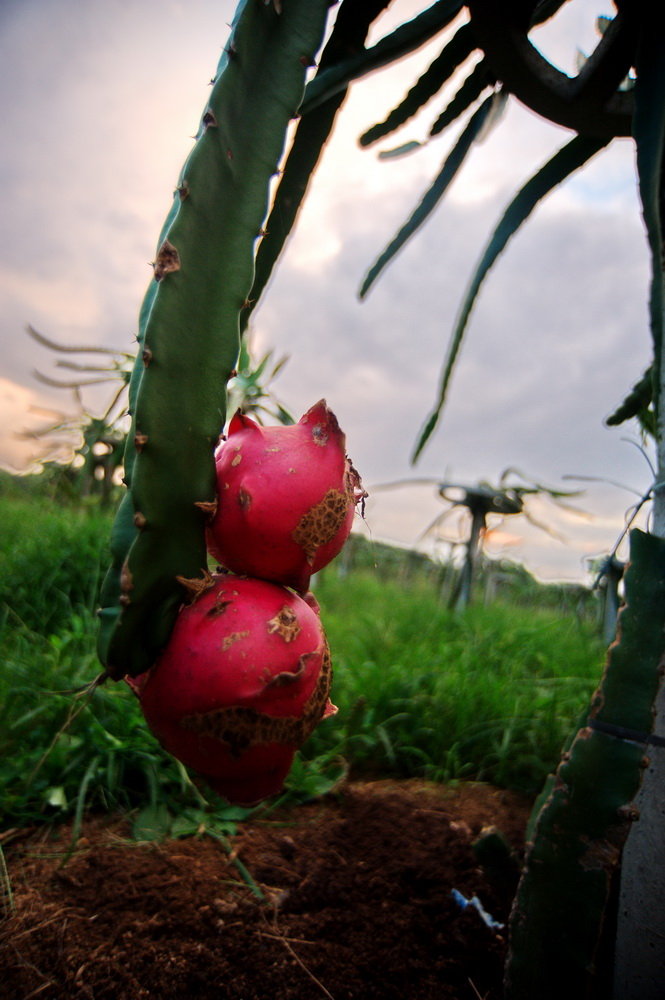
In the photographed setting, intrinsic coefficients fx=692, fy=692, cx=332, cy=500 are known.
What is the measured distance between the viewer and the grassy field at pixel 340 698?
5.61 ft

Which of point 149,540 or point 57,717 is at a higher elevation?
point 149,540

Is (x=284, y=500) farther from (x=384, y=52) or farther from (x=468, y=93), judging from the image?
(x=468, y=93)

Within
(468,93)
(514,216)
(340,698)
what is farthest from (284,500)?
(340,698)

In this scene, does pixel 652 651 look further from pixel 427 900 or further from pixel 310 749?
pixel 310 749

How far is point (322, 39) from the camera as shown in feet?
2.65

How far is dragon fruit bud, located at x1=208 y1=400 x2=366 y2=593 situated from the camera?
65cm

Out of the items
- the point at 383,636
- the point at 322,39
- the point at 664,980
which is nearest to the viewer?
the point at 322,39

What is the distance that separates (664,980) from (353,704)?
1.45 m

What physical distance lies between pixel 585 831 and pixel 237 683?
53 centimetres

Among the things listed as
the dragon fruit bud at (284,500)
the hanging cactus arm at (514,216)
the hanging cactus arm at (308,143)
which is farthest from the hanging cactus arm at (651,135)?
the dragon fruit bud at (284,500)

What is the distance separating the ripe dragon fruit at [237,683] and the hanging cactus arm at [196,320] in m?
0.04

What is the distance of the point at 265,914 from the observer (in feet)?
4.09

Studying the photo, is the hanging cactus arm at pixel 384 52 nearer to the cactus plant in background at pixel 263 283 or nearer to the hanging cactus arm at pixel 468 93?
the cactus plant in background at pixel 263 283

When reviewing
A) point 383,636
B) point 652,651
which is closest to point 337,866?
point 652,651
